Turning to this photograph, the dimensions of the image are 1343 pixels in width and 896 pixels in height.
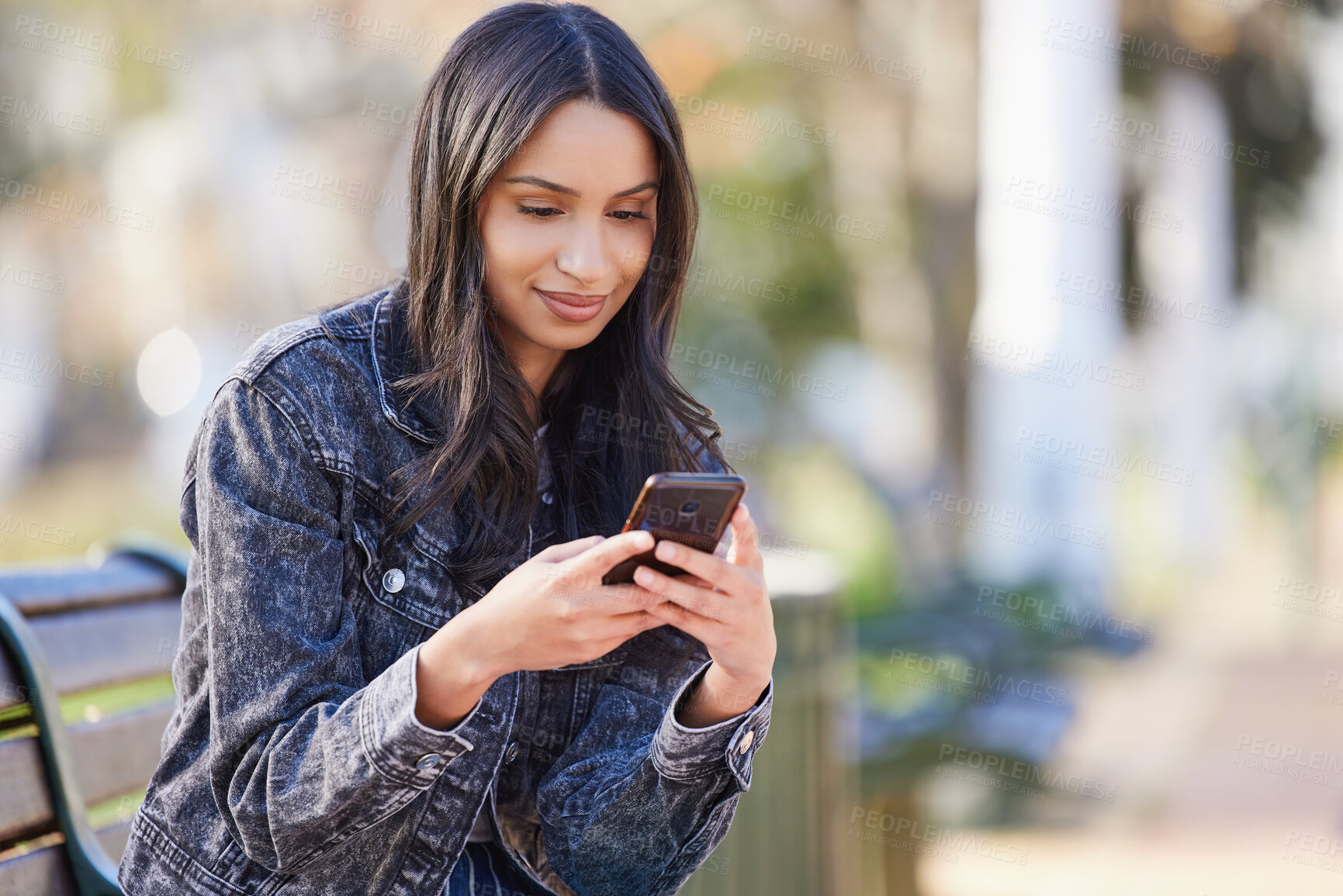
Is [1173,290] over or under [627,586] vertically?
over

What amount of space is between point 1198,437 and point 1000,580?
7713 mm

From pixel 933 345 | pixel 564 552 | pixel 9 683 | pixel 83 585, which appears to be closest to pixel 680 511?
pixel 564 552

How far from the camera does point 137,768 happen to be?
94.5 inches

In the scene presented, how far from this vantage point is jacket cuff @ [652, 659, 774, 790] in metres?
1.90

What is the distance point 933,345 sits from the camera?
9922 millimetres

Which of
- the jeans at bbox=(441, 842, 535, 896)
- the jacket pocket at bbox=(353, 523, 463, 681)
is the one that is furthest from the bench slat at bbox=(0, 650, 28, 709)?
the jeans at bbox=(441, 842, 535, 896)

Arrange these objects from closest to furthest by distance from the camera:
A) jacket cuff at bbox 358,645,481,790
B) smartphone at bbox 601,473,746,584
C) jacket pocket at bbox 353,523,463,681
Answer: smartphone at bbox 601,473,746,584, jacket cuff at bbox 358,645,481,790, jacket pocket at bbox 353,523,463,681

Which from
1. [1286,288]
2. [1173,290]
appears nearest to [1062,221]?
[1173,290]

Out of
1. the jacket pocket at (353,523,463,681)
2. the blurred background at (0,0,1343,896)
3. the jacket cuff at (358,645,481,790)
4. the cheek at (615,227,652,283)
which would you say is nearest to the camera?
the jacket cuff at (358,645,481,790)

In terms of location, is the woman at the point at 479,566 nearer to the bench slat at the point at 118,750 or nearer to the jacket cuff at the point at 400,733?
the jacket cuff at the point at 400,733

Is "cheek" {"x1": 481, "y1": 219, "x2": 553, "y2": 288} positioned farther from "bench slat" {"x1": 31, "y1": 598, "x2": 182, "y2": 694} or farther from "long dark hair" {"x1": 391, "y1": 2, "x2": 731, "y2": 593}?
"bench slat" {"x1": 31, "y1": 598, "x2": 182, "y2": 694}

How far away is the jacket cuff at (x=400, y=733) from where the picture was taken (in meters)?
1.59

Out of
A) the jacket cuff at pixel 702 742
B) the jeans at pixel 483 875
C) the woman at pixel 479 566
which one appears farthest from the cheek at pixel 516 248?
the jeans at pixel 483 875

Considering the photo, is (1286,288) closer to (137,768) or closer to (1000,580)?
(1000,580)
